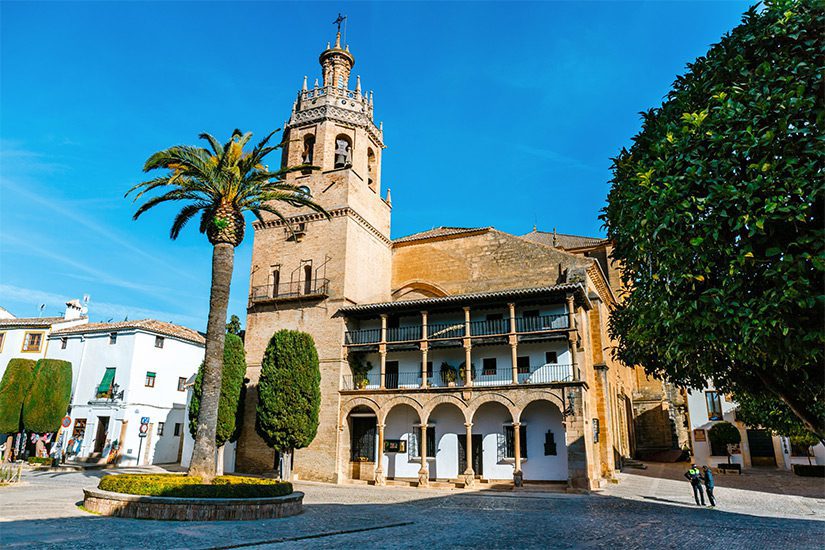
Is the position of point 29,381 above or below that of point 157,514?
above

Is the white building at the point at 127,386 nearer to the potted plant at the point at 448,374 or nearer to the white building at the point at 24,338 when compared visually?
the white building at the point at 24,338

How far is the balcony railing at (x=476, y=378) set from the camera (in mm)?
23548

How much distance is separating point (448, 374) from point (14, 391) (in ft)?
81.0

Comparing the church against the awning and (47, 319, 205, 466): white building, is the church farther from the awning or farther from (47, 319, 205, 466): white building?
the awning

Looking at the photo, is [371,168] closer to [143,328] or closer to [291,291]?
[291,291]

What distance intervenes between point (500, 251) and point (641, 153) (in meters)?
18.6

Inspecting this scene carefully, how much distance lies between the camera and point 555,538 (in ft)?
36.7

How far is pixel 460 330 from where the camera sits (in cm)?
2570

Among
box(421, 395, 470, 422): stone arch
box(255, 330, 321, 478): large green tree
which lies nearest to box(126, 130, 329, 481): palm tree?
box(255, 330, 321, 478): large green tree

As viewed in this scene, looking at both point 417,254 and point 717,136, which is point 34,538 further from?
point 417,254

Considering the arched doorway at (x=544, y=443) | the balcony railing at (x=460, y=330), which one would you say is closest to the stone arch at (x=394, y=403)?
the balcony railing at (x=460, y=330)

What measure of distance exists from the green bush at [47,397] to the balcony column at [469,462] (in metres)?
23.7

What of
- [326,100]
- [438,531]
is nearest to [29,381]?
[326,100]

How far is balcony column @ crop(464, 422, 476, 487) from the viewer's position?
22.9 metres
